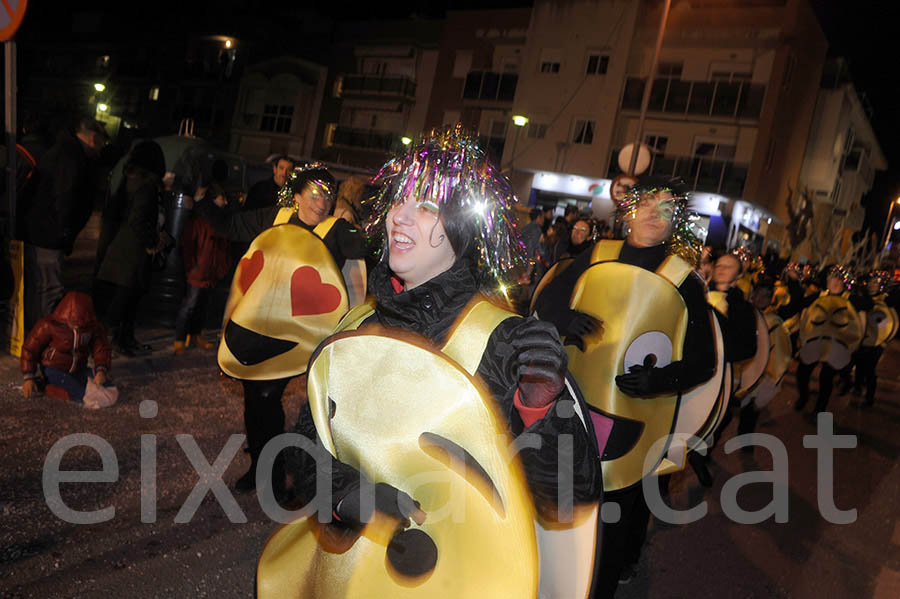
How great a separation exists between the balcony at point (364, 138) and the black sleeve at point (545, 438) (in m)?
34.1

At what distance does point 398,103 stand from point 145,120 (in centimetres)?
2139

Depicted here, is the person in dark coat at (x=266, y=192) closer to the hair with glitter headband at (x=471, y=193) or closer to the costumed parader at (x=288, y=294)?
the costumed parader at (x=288, y=294)

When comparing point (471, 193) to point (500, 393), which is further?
point (471, 193)

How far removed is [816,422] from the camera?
8859mm

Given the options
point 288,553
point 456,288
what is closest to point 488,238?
point 456,288

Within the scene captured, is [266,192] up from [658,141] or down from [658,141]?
down

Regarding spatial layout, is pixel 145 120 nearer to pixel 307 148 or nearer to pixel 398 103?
pixel 307 148

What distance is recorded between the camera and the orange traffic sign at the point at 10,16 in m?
4.64

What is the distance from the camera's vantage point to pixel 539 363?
4.55 feet

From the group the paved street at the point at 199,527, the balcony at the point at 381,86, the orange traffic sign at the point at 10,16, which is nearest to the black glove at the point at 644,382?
the paved street at the point at 199,527

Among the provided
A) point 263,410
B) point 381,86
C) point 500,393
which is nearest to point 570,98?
point 381,86

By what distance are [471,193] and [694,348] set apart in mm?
1626

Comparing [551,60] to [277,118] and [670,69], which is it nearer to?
[670,69]

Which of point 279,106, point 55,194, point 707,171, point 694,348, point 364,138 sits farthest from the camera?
point 279,106
